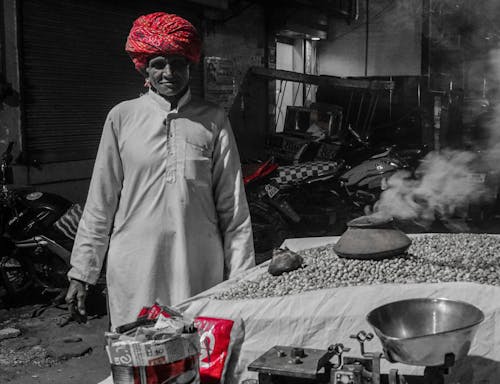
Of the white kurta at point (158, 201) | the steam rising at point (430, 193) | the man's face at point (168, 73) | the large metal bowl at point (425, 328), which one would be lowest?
the steam rising at point (430, 193)

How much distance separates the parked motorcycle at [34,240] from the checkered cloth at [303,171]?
9.00 ft

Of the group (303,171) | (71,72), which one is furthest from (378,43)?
(71,72)

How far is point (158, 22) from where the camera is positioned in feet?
9.12

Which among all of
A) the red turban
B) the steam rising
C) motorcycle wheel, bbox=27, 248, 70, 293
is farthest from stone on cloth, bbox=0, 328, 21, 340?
the steam rising

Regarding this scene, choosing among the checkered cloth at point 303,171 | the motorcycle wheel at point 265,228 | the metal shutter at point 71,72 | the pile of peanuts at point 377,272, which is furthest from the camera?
the checkered cloth at point 303,171

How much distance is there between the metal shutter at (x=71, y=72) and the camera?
7586mm

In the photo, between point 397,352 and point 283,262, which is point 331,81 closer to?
point 283,262

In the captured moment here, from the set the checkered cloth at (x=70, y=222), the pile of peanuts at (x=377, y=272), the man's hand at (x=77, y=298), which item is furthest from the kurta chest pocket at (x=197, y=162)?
the checkered cloth at (x=70, y=222)

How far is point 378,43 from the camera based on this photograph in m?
15.0

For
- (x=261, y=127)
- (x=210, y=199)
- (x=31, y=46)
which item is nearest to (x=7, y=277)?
(x=31, y=46)

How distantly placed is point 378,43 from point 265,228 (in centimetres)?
918

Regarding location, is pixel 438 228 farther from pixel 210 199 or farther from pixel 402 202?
pixel 210 199

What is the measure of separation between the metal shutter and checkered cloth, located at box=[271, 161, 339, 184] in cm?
263

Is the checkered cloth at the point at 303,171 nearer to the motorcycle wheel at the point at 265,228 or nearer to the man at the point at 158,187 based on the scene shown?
the motorcycle wheel at the point at 265,228
